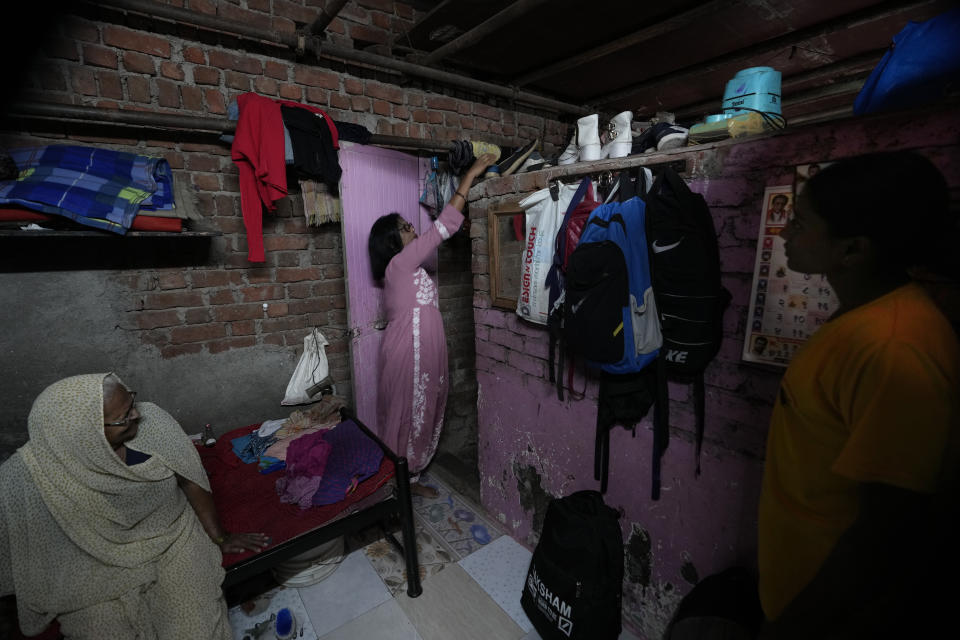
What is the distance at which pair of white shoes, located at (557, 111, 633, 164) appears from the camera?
1695mm

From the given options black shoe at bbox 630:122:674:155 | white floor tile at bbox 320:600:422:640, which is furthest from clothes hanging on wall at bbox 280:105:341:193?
white floor tile at bbox 320:600:422:640

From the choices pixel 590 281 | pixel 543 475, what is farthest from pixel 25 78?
pixel 543 475

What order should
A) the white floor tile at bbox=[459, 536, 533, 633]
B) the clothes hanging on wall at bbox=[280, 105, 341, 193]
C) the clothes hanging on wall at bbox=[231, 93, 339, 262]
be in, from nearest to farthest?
the white floor tile at bbox=[459, 536, 533, 633] < the clothes hanging on wall at bbox=[231, 93, 339, 262] < the clothes hanging on wall at bbox=[280, 105, 341, 193]

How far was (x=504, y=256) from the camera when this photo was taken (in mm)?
2332

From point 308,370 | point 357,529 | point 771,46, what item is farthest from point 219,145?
point 771,46

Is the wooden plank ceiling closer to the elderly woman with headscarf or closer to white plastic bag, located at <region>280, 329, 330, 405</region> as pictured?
white plastic bag, located at <region>280, 329, 330, 405</region>

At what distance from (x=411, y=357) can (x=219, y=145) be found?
1.64 metres

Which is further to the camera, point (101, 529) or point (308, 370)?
point (308, 370)

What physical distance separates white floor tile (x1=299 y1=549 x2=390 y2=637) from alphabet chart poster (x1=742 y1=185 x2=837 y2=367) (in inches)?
77.8

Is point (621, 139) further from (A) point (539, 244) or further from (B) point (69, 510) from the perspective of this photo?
(B) point (69, 510)

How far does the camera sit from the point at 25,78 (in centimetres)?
194

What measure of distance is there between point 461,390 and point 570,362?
202cm

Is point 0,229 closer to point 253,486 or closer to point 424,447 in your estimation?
point 253,486

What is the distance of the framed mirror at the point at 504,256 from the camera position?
2260mm
